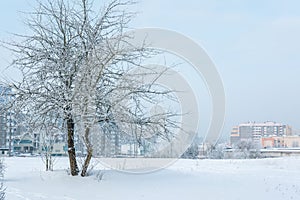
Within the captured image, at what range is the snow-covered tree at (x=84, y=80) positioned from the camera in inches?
380

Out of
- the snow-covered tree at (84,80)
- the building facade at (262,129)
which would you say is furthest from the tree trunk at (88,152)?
the building facade at (262,129)

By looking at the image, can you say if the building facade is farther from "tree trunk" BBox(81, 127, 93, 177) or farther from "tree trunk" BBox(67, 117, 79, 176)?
"tree trunk" BBox(81, 127, 93, 177)

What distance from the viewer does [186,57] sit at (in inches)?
421

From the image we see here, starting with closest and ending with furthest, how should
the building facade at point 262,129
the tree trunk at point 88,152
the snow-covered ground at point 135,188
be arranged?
the snow-covered ground at point 135,188 < the tree trunk at point 88,152 < the building facade at point 262,129

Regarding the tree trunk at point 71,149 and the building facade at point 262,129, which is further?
the building facade at point 262,129

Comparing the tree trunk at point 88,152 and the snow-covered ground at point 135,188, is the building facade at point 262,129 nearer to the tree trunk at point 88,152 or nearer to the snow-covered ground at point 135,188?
the snow-covered ground at point 135,188

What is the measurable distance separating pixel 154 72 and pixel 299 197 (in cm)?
543

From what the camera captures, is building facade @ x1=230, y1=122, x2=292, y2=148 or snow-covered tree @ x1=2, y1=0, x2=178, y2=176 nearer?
snow-covered tree @ x1=2, y1=0, x2=178, y2=176

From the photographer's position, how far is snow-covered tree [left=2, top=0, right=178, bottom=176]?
31.7ft

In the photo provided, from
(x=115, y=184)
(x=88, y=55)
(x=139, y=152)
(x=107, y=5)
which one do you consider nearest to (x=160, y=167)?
(x=139, y=152)

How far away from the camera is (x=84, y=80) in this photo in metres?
9.66

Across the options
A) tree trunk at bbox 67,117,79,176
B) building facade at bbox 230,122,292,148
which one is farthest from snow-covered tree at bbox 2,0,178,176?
building facade at bbox 230,122,292,148

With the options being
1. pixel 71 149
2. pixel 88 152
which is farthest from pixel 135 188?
pixel 71 149

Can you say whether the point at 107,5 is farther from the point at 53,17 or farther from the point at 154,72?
the point at 154,72
